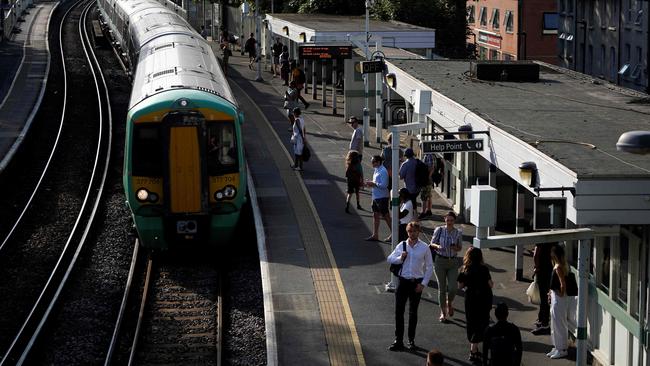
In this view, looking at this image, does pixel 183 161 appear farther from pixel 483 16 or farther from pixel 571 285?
pixel 483 16

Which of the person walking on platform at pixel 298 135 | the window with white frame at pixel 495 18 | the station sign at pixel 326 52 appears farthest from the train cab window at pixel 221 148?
the window with white frame at pixel 495 18

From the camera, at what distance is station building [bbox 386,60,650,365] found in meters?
12.6

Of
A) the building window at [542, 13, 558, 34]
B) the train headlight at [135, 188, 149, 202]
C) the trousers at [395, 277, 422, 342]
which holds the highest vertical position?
the building window at [542, 13, 558, 34]

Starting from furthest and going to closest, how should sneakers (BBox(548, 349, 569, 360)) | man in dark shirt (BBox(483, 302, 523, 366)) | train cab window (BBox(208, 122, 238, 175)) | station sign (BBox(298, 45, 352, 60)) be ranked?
station sign (BBox(298, 45, 352, 60)) → train cab window (BBox(208, 122, 238, 175)) → sneakers (BBox(548, 349, 569, 360)) → man in dark shirt (BBox(483, 302, 523, 366))

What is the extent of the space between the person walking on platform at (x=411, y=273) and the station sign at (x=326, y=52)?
62.7ft

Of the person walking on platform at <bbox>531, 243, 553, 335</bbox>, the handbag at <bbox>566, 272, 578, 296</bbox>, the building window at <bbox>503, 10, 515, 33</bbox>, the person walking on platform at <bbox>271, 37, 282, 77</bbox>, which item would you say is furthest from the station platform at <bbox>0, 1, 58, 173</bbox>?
the building window at <bbox>503, 10, 515, 33</bbox>

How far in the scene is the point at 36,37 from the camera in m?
66.2

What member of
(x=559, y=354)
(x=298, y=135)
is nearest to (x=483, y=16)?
(x=298, y=135)

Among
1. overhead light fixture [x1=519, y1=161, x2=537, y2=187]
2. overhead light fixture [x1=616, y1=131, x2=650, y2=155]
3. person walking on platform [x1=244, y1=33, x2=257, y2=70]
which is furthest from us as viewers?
person walking on platform [x1=244, y1=33, x2=257, y2=70]

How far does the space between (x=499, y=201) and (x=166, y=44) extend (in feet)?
30.7

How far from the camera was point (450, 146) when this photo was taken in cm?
1520

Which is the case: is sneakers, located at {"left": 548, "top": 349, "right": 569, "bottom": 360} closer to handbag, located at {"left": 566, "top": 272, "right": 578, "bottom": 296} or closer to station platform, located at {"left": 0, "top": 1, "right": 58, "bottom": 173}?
handbag, located at {"left": 566, "top": 272, "right": 578, "bottom": 296}

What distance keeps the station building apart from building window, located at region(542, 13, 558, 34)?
38.9 metres

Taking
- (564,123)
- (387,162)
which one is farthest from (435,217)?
(564,123)
